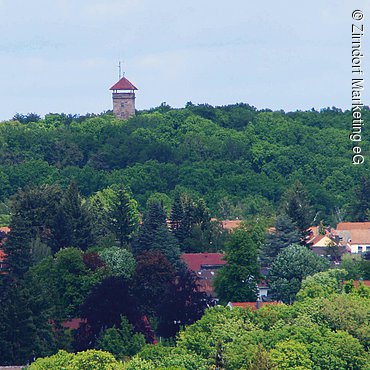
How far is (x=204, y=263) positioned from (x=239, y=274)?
1788cm

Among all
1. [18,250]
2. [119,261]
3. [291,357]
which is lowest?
[291,357]

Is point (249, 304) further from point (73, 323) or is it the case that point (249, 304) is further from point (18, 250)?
point (18, 250)

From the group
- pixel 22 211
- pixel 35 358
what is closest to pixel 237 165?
pixel 22 211

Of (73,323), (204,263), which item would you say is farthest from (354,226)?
(73,323)

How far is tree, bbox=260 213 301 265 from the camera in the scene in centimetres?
10745

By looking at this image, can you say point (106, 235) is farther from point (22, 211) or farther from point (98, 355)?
point (98, 355)

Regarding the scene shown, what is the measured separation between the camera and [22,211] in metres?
114

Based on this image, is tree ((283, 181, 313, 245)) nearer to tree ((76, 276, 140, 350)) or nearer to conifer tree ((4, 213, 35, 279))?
conifer tree ((4, 213, 35, 279))

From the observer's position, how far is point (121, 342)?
84125 millimetres

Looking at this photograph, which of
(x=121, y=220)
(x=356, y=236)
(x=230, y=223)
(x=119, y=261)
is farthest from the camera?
(x=230, y=223)

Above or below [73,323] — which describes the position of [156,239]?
above

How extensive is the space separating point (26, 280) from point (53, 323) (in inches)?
183

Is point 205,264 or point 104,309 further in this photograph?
point 205,264

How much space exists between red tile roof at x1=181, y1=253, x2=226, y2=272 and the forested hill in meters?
31.4
